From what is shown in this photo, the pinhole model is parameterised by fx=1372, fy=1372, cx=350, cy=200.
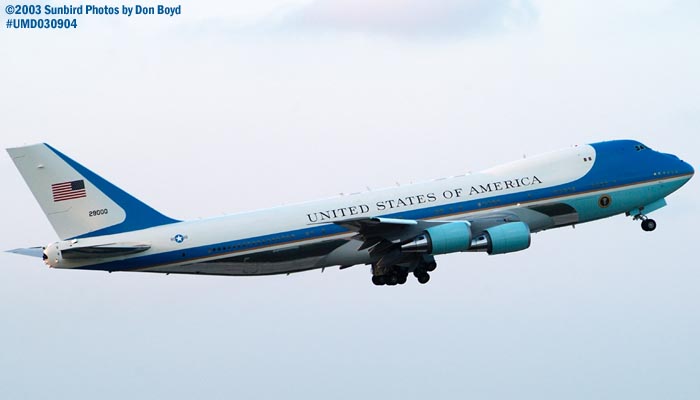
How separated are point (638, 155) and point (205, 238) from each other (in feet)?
66.8

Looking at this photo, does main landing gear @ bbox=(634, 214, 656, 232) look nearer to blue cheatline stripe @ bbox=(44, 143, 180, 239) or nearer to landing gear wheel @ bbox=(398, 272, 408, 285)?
landing gear wheel @ bbox=(398, 272, 408, 285)

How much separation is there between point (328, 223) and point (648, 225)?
1557 cm

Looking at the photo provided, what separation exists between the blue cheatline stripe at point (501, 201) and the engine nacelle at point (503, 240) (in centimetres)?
185

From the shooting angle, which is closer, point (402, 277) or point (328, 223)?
point (328, 223)

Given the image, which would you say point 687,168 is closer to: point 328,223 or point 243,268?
point 328,223

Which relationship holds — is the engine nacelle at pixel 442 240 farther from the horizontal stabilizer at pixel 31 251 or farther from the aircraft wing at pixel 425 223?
the horizontal stabilizer at pixel 31 251

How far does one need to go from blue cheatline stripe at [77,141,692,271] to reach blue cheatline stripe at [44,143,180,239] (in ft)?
5.21

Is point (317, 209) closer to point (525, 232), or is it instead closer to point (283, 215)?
point (283, 215)

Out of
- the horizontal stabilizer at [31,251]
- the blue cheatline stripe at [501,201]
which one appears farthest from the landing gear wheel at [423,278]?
the horizontal stabilizer at [31,251]

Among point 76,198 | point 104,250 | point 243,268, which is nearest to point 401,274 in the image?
point 243,268

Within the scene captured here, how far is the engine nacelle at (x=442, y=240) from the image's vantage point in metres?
58.5

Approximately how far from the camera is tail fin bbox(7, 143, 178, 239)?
58.8 meters

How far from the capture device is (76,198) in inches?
2330

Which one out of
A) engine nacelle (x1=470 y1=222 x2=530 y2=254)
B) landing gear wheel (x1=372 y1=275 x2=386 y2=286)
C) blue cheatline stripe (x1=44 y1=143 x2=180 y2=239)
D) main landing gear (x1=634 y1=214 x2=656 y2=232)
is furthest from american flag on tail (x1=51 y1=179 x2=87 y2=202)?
main landing gear (x1=634 y1=214 x2=656 y2=232)
